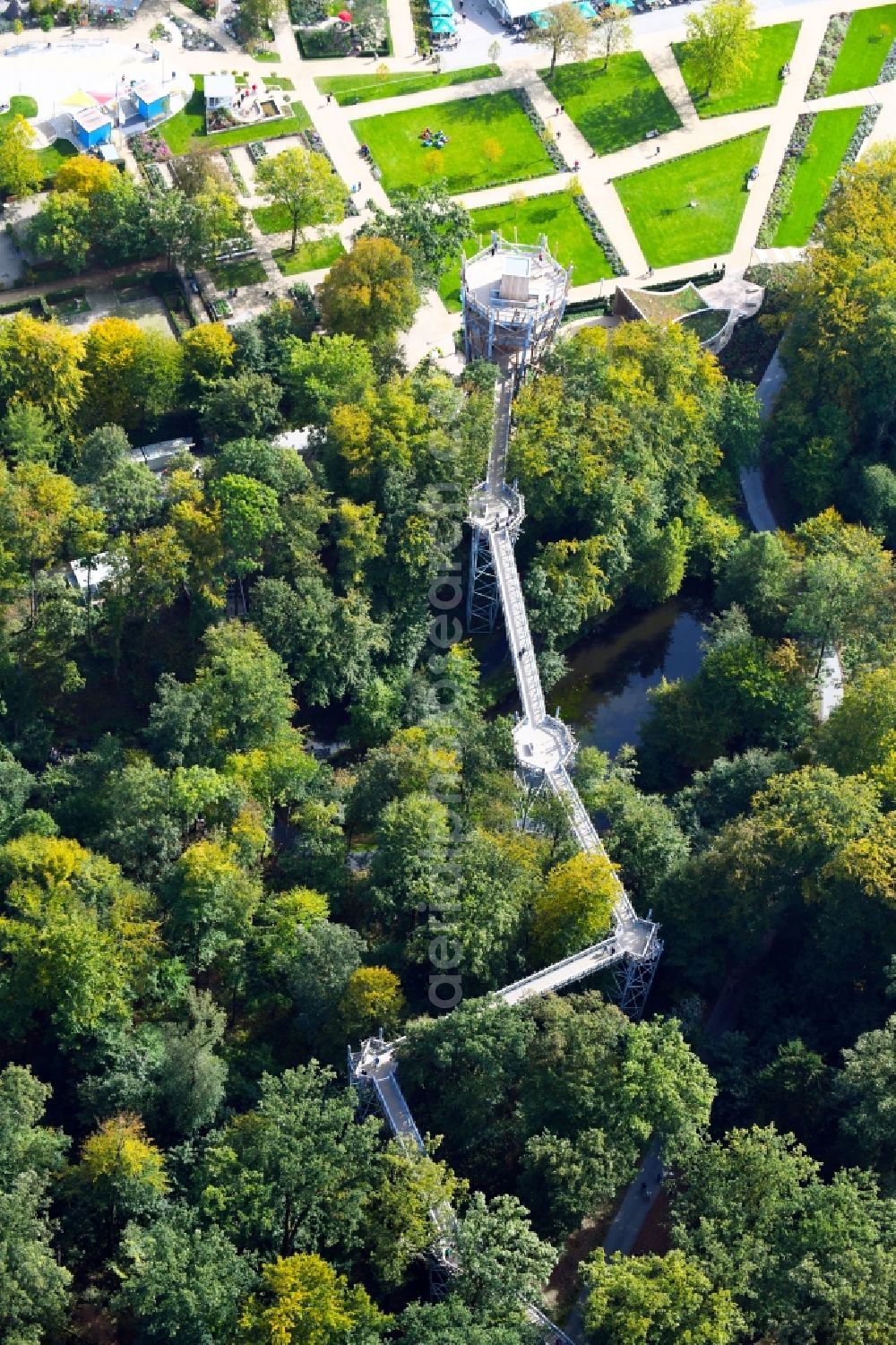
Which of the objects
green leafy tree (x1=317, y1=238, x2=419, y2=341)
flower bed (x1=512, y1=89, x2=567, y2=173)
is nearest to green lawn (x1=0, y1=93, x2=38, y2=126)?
green leafy tree (x1=317, y1=238, x2=419, y2=341)

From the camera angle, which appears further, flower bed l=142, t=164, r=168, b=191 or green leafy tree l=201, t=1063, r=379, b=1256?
flower bed l=142, t=164, r=168, b=191

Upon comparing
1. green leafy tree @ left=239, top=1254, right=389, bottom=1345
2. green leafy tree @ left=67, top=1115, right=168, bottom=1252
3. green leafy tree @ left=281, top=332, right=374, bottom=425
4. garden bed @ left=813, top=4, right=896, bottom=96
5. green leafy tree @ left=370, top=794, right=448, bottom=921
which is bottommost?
green leafy tree @ left=239, top=1254, right=389, bottom=1345

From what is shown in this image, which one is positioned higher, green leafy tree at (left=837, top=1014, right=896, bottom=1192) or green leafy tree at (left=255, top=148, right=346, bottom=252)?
green leafy tree at (left=255, top=148, right=346, bottom=252)

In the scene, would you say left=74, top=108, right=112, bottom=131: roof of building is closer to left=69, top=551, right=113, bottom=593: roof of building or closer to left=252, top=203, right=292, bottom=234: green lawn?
left=252, top=203, right=292, bottom=234: green lawn

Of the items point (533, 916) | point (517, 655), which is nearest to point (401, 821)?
point (533, 916)

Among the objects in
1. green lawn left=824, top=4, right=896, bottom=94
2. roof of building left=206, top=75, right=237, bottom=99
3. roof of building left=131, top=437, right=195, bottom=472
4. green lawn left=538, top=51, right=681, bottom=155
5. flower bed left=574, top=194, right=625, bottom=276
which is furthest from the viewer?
green lawn left=824, top=4, right=896, bottom=94

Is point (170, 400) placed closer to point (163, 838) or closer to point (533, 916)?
point (163, 838)

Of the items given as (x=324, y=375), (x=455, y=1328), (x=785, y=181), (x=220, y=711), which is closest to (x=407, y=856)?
(x=220, y=711)
